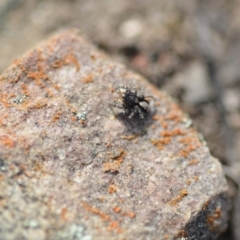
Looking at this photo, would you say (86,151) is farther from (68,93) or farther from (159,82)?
Answer: (159,82)

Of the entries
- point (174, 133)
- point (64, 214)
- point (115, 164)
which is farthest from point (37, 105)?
point (174, 133)

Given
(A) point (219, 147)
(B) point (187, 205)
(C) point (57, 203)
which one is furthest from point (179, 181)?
(A) point (219, 147)

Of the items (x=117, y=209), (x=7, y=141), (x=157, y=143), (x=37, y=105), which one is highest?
(x=37, y=105)

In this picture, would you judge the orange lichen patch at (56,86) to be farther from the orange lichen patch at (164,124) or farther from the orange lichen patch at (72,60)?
the orange lichen patch at (164,124)

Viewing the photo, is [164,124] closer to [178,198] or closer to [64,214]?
[178,198]

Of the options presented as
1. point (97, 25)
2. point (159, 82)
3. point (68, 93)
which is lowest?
point (68, 93)

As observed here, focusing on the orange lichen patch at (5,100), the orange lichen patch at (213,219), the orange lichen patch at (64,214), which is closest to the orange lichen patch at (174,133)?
the orange lichen patch at (213,219)

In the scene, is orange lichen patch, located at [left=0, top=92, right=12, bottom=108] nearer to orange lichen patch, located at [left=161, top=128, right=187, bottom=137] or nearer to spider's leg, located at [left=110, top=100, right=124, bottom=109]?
spider's leg, located at [left=110, top=100, right=124, bottom=109]
